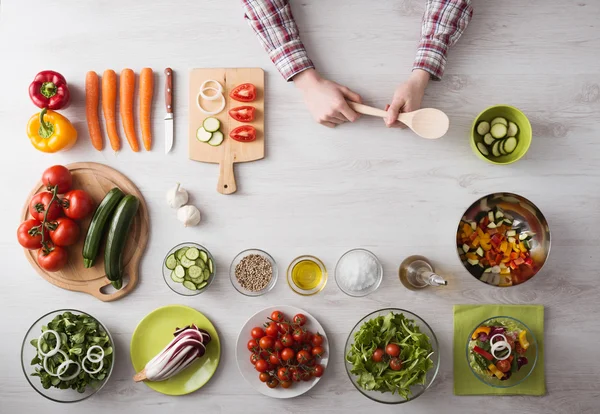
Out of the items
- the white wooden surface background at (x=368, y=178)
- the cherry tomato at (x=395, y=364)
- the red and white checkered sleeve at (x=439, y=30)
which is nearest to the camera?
the cherry tomato at (x=395, y=364)

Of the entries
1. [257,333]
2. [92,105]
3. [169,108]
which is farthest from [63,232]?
[257,333]

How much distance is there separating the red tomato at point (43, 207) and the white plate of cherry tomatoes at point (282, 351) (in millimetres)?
867

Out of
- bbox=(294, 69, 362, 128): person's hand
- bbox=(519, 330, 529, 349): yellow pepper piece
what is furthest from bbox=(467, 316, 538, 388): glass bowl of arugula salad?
bbox=(294, 69, 362, 128): person's hand

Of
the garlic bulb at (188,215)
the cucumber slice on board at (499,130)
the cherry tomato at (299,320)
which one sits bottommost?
the cherry tomato at (299,320)

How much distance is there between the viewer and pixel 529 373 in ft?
6.61

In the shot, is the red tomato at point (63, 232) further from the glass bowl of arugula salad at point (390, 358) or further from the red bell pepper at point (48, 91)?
the glass bowl of arugula salad at point (390, 358)

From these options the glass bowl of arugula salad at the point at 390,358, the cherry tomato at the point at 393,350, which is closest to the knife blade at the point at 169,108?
the glass bowl of arugula salad at the point at 390,358

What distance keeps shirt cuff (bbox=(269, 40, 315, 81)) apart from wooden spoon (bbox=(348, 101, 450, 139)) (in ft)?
0.98

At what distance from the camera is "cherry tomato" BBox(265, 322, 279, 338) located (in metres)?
1.99

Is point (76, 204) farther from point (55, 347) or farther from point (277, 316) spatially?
point (277, 316)

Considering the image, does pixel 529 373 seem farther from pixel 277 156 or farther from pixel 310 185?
pixel 277 156

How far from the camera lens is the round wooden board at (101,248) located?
2.08 meters

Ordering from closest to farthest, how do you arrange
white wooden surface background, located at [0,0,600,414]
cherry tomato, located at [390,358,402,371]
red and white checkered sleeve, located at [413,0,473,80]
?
1. cherry tomato, located at [390,358,402,371]
2. red and white checkered sleeve, located at [413,0,473,80]
3. white wooden surface background, located at [0,0,600,414]

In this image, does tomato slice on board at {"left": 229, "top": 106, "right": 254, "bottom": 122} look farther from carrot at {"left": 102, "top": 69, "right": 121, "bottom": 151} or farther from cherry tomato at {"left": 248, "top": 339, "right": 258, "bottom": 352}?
cherry tomato at {"left": 248, "top": 339, "right": 258, "bottom": 352}
